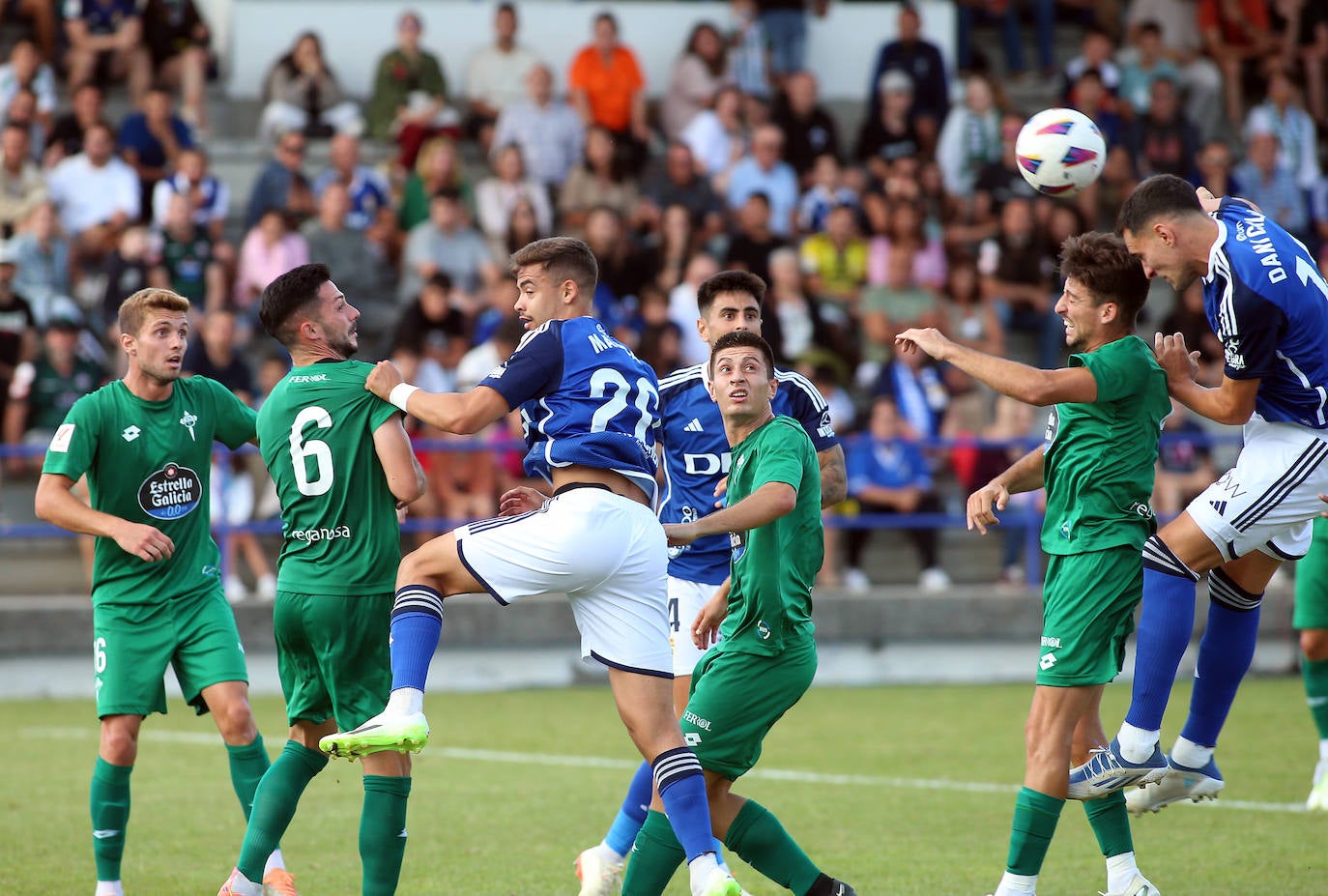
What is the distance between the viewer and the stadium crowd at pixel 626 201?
15109 millimetres

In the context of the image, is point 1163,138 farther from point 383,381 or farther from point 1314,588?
point 383,381

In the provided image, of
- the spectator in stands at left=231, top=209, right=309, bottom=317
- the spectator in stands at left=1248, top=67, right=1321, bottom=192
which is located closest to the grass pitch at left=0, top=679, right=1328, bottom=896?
the spectator in stands at left=231, top=209, right=309, bottom=317

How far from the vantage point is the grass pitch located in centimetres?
714

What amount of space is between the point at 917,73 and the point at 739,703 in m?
14.7

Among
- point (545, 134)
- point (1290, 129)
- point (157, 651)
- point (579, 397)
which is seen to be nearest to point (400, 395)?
point (579, 397)

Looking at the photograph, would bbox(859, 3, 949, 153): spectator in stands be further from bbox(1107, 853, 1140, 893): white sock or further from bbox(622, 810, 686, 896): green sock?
bbox(622, 810, 686, 896): green sock

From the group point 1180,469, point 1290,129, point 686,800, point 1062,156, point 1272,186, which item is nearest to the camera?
point 686,800

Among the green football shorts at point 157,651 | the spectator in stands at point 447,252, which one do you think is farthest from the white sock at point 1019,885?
the spectator in stands at point 447,252

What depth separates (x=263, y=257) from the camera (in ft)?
51.2

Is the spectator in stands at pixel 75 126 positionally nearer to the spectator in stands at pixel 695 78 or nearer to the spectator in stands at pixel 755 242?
the spectator in stands at pixel 695 78

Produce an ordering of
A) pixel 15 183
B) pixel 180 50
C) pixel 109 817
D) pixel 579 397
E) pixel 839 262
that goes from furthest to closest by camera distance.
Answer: pixel 180 50 → pixel 839 262 → pixel 15 183 → pixel 109 817 → pixel 579 397

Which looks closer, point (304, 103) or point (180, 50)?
point (304, 103)

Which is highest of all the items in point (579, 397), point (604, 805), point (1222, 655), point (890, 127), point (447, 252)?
point (890, 127)

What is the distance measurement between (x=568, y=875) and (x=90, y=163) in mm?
11346
